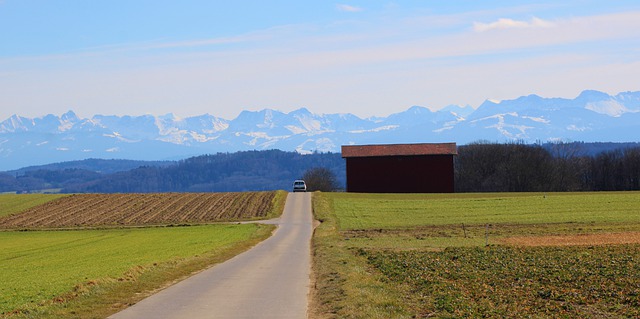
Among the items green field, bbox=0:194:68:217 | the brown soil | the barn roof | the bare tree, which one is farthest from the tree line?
the brown soil

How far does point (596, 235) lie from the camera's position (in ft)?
172

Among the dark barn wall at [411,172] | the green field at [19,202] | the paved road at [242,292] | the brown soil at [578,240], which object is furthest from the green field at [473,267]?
the green field at [19,202]

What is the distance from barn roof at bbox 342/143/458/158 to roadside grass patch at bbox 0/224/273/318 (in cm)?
4038

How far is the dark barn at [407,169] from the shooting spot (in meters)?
107

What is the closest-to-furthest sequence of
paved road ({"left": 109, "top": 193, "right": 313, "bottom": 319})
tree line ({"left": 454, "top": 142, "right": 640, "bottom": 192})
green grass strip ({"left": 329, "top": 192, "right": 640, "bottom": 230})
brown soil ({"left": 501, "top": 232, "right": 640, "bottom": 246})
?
paved road ({"left": 109, "top": 193, "right": 313, "bottom": 319})
brown soil ({"left": 501, "top": 232, "right": 640, "bottom": 246})
green grass strip ({"left": 329, "top": 192, "right": 640, "bottom": 230})
tree line ({"left": 454, "top": 142, "right": 640, "bottom": 192})

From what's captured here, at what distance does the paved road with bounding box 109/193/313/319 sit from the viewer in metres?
20.9

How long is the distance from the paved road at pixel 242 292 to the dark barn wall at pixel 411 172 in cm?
6610

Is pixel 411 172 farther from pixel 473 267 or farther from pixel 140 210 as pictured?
pixel 473 267

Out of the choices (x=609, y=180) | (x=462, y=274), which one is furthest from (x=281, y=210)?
(x=609, y=180)

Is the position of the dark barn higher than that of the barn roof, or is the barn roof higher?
the barn roof

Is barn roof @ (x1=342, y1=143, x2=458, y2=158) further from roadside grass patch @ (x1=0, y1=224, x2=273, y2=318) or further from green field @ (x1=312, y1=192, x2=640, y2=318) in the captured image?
roadside grass patch @ (x1=0, y1=224, x2=273, y2=318)

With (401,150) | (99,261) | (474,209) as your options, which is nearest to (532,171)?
(401,150)

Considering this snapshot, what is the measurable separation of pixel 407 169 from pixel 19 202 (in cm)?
4959

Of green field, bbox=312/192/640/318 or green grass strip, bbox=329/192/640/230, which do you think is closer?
green field, bbox=312/192/640/318
